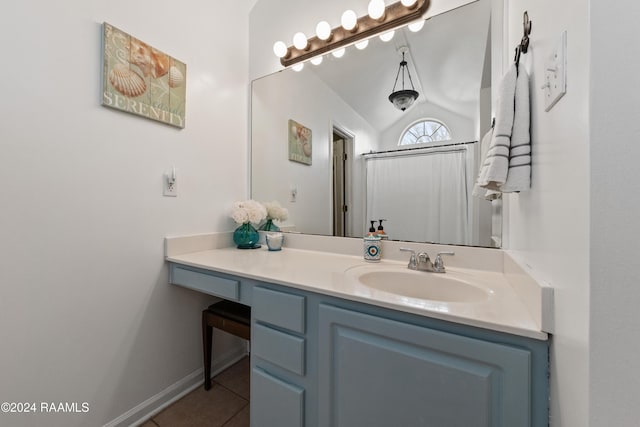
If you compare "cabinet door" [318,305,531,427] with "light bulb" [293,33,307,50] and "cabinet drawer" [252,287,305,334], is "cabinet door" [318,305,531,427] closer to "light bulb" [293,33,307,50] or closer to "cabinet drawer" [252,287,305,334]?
"cabinet drawer" [252,287,305,334]

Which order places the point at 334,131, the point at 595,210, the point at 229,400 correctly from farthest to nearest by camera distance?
the point at 334,131, the point at 229,400, the point at 595,210

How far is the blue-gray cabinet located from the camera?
61cm

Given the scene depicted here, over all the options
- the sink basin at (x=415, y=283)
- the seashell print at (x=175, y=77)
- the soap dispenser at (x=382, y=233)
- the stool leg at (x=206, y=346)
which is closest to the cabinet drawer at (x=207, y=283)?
the stool leg at (x=206, y=346)

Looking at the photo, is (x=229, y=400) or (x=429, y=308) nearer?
(x=429, y=308)

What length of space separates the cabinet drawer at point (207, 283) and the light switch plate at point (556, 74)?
116 cm

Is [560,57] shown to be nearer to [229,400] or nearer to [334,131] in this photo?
[334,131]

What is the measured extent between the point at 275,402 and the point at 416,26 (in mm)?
1831

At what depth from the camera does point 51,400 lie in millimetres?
969

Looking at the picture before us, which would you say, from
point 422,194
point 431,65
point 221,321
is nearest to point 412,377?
point 422,194

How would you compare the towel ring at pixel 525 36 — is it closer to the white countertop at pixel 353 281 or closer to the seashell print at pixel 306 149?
the white countertop at pixel 353 281

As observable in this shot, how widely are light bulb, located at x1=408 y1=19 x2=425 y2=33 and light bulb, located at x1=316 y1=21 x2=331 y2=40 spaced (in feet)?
1.54

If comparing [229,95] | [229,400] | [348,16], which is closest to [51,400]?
[229,400]

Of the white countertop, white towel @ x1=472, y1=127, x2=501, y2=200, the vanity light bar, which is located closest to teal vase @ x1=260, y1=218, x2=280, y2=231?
the white countertop

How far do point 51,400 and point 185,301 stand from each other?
582 millimetres
